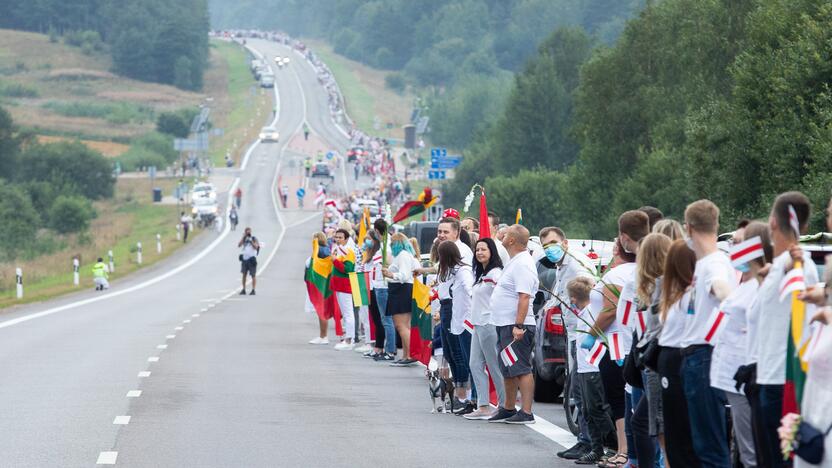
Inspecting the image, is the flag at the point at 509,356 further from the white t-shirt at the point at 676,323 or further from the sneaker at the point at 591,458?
the white t-shirt at the point at 676,323

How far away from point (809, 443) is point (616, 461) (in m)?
4.87

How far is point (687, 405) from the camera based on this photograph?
9305 mm

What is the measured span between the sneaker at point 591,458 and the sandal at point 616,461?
253mm

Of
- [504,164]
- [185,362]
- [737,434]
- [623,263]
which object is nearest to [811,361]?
[737,434]

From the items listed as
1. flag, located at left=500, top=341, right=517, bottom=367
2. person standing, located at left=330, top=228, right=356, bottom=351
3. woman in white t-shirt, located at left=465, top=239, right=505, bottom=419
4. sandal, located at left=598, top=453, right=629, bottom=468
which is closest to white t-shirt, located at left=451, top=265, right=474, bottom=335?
woman in white t-shirt, located at left=465, top=239, right=505, bottom=419

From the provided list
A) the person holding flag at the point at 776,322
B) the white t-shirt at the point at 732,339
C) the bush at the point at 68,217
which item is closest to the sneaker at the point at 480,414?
the white t-shirt at the point at 732,339

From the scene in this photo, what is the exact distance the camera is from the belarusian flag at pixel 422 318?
20125mm

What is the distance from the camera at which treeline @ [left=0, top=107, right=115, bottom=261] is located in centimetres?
9706

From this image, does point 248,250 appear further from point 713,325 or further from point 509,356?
point 713,325

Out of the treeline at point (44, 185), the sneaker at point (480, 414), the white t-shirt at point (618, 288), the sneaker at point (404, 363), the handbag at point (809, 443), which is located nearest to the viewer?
the handbag at point (809, 443)

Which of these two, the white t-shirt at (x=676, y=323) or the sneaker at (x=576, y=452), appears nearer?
the white t-shirt at (x=676, y=323)

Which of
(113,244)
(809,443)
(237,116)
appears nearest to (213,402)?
(809,443)

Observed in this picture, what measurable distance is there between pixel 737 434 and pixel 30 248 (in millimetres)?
78820

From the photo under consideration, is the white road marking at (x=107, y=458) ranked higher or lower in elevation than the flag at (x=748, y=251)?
lower
